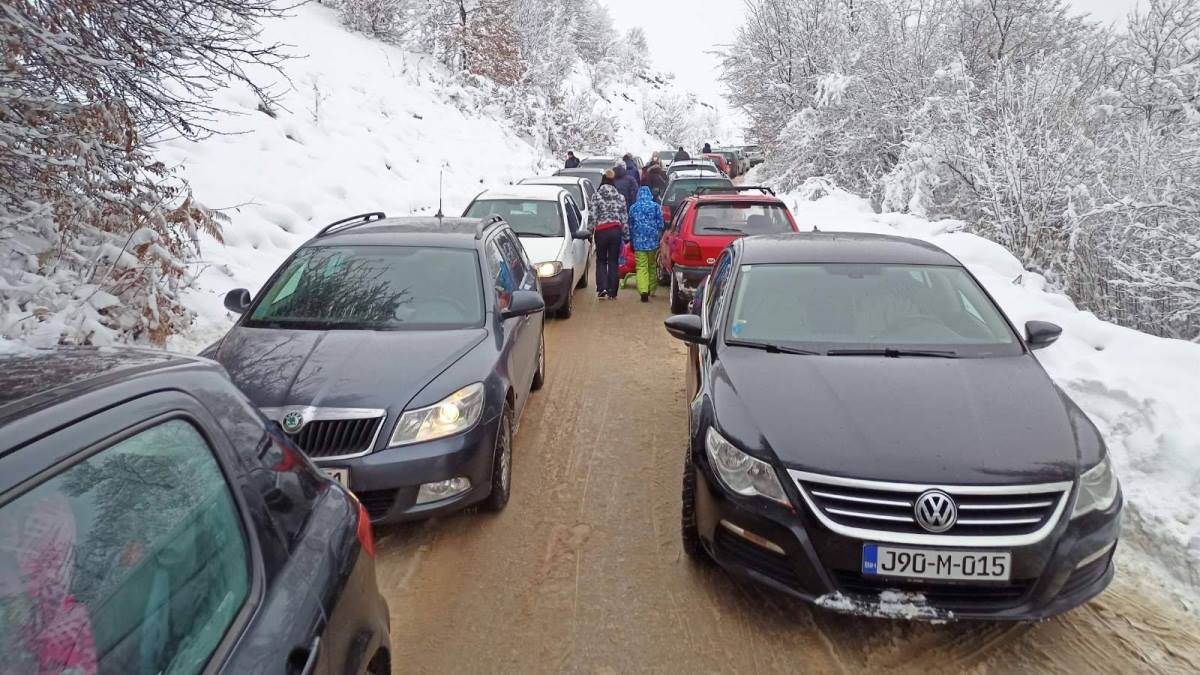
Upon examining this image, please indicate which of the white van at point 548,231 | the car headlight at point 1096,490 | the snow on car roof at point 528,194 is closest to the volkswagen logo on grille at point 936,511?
the car headlight at point 1096,490

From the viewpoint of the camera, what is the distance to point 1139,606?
12.3 feet

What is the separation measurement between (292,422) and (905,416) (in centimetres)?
290

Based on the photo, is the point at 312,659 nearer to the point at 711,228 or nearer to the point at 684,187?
the point at 711,228

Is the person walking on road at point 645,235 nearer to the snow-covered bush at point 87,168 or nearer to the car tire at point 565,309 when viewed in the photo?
the car tire at point 565,309

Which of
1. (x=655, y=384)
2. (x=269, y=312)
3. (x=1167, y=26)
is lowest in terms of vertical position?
(x=655, y=384)

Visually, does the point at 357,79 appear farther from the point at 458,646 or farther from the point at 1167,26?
the point at 458,646

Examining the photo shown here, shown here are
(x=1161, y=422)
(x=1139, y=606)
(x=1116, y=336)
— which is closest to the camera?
(x=1139, y=606)

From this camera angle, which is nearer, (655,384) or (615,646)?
(615,646)

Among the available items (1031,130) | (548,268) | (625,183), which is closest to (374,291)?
A: (548,268)

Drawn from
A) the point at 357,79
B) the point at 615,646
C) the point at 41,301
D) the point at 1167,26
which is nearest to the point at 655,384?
the point at 615,646

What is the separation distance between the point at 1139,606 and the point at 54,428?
4336 mm

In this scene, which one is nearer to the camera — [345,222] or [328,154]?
[345,222]

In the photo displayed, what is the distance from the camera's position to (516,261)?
23.2ft

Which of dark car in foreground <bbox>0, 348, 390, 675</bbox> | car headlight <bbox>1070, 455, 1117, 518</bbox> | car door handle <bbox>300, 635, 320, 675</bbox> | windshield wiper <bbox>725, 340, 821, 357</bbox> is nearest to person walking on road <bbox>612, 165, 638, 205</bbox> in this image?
windshield wiper <bbox>725, 340, 821, 357</bbox>
